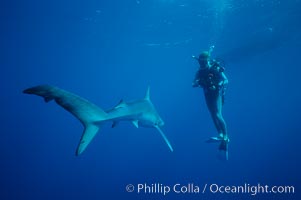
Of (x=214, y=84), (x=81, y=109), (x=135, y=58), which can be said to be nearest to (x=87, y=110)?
(x=81, y=109)

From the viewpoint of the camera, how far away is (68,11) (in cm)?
2527

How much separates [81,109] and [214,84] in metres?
5.48

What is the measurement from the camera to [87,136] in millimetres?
5879

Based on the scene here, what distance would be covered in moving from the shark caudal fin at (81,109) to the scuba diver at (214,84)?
4831 millimetres

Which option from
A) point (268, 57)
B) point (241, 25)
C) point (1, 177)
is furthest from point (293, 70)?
point (1, 177)

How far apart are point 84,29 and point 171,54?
515 inches

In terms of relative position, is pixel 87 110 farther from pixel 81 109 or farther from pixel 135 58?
pixel 135 58

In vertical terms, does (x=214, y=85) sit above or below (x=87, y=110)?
above

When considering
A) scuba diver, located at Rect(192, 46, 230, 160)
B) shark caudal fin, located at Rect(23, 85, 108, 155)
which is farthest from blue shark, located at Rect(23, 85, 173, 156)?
scuba diver, located at Rect(192, 46, 230, 160)

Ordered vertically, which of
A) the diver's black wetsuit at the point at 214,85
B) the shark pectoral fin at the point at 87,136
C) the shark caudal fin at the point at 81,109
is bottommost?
the shark pectoral fin at the point at 87,136

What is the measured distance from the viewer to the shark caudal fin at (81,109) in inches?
196

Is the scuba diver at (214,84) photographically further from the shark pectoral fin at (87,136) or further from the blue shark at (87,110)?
the shark pectoral fin at (87,136)

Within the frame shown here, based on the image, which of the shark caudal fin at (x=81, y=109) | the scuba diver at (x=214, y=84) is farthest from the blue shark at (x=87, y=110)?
the scuba diver at (x=214, y=84)

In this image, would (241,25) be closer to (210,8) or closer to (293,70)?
(210,8)
